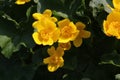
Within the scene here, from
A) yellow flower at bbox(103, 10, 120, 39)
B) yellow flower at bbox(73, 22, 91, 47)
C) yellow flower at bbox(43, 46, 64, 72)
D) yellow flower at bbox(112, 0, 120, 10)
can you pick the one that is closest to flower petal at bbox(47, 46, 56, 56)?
yellow flower at bbox(43, 46, 64, 72)

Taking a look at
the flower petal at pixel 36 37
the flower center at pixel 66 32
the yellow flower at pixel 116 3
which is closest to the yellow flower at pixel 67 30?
the flower center at pixel 66 32

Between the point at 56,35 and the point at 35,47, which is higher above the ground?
the point at 56,35

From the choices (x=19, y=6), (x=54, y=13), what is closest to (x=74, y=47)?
(x=54, y=13)

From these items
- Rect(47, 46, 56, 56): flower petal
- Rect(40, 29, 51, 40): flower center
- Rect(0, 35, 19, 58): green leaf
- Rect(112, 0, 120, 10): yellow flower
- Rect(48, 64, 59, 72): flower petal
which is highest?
Rect(112, 0, 120, 10): yellow flower

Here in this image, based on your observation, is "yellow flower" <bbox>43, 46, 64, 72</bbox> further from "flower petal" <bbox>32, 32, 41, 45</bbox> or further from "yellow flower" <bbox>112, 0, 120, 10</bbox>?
"yellow flower" <bbox>112, 0, 120, 10</bbox>

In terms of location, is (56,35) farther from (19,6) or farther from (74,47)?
(19,6)

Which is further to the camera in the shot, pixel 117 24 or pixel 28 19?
pixel 28 19
